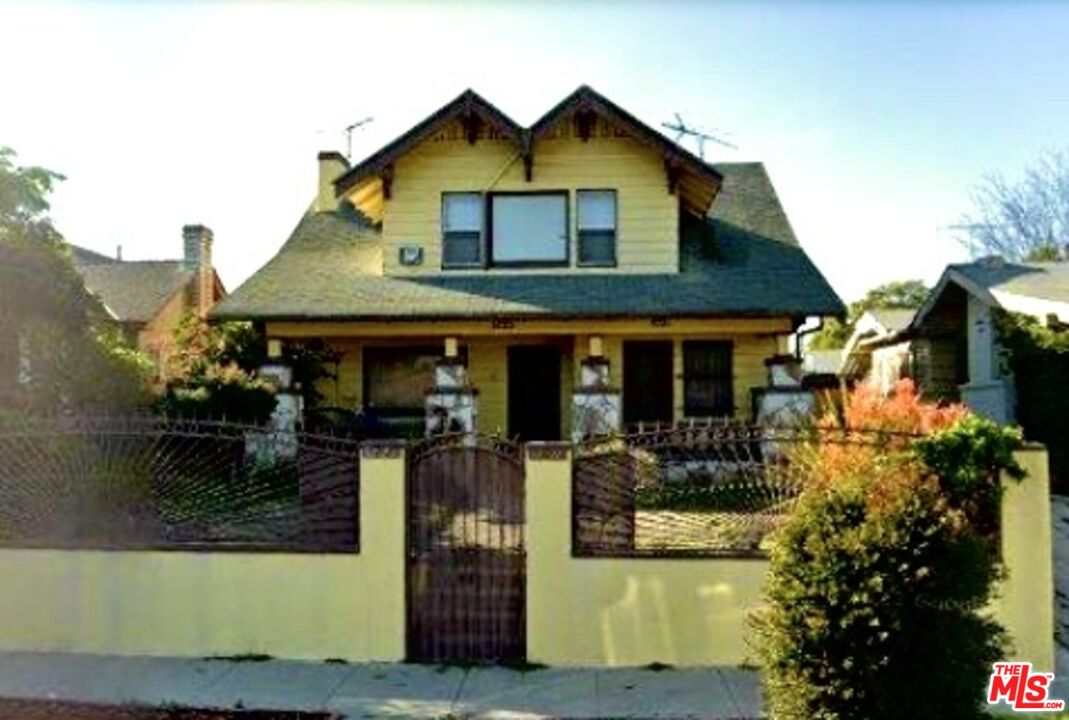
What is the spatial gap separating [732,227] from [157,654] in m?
13.4

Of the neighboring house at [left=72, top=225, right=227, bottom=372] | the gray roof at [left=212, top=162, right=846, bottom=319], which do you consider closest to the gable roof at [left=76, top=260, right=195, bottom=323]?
the neighboring house at [left=72, top=225, right=227, bottom=372]

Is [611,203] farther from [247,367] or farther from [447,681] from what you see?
[447,681]

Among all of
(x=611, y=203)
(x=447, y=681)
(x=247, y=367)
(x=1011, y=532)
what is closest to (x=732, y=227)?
(x=611, y=203)

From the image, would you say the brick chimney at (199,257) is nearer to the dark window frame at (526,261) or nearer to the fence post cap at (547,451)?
the dark window frame at (526,261)

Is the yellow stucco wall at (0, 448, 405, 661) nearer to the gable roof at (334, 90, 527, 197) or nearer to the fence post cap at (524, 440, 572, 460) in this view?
the fence post cap at (524, 440, 572, 460)

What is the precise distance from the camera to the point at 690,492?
323 inches

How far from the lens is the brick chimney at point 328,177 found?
19547 mm

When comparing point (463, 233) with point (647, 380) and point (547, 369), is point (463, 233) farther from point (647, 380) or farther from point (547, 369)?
point (647, 380)

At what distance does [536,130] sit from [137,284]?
71.4 feet

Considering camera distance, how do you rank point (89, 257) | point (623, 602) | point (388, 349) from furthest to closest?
point (89, 257) < point (388, 349) < point (623, 602)

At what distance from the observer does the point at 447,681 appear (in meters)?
6.92

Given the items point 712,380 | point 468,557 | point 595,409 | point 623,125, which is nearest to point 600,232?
point 623,125

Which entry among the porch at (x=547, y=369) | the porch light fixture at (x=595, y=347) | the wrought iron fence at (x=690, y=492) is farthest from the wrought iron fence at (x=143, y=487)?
the porch light fixture at (x=595, y=347)

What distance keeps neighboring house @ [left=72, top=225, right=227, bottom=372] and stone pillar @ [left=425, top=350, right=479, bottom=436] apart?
17.7 meters
